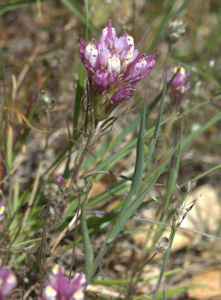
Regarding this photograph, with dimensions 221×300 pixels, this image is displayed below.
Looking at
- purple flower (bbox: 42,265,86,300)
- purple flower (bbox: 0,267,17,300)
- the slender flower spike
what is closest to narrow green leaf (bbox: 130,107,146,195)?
the slender flower spike

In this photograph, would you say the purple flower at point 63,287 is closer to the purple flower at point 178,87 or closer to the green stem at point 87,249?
the green stem at point 87,249

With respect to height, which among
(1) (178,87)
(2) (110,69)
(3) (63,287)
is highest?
(1) (178,87)

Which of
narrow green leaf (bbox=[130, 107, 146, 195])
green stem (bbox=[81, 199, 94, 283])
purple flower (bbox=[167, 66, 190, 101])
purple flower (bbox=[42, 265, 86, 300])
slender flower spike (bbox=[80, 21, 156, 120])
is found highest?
purple flower (bbox=[167, 66, 190, 101])

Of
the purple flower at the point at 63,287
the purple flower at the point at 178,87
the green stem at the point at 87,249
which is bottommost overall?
the purple flower at the point at 63,287

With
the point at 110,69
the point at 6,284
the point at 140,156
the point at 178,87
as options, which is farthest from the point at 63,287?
the point at 178,87

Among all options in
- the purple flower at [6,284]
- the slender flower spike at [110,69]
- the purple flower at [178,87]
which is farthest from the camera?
the purple flower at [178,87]

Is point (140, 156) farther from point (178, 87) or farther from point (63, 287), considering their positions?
point (178, 87)

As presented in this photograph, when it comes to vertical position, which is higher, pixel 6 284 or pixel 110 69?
pixel 110 69

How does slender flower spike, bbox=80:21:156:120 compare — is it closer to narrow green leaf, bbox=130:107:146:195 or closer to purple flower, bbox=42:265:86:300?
narrow green leaf, bbox=130:107:146:195

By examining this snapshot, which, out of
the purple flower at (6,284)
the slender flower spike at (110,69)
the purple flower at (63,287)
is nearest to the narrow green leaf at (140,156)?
the slender flower spike at (110,69)
